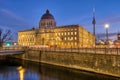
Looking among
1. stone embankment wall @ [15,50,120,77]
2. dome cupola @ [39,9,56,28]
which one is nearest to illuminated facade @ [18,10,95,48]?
dome cupola @ [39,9,56,28]

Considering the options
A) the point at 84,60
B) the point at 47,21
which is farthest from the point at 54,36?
the point at 84,60

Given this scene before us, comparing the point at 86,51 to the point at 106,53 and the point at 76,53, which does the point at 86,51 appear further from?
the point at 106,53

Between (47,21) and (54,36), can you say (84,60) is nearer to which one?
(54,36)

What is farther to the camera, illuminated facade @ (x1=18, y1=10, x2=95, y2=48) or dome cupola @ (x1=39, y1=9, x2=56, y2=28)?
dome cupola @ (x1=39, y1=9, x2=56, y2=28)

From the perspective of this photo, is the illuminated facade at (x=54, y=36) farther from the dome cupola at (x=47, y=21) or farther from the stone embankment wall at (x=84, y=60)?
the stone embankment wall at (x=84, y=60)

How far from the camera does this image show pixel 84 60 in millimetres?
45781

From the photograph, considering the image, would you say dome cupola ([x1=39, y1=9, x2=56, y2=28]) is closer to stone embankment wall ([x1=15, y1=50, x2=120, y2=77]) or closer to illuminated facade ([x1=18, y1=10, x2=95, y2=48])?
illuminated facade ([x1=18, y1=10, x2=95, y2=48])

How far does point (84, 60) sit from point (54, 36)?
110 metres

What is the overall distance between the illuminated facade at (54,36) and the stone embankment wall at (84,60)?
6433 centimetres

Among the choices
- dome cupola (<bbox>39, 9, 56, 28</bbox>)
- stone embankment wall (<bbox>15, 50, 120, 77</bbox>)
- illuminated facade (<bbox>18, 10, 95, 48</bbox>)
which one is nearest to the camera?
stone embankment wall (<bbox>15, 50, 120, 77</bbox>)

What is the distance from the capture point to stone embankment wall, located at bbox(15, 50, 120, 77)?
37484mm

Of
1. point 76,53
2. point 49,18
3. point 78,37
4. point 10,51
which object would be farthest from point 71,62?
point 49,18

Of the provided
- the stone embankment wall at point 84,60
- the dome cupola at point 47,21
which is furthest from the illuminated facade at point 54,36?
the stone embankment wall at point 84,60

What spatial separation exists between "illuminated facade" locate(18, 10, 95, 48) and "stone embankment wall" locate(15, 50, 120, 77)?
211ft
